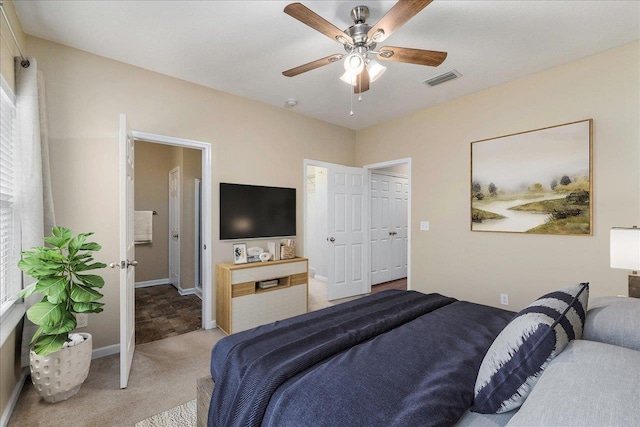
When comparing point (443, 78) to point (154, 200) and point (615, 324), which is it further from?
point (154, 200)

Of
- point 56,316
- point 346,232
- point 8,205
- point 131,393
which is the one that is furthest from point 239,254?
point 8,205

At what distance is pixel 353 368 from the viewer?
1.16 metres

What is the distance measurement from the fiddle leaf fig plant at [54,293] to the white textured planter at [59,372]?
90 mm

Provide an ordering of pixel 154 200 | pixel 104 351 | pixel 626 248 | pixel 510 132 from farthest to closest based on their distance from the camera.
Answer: pixel 154 200, pixel 510 132, pixel 104 351, pixel 626 248

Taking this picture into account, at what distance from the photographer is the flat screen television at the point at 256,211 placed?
3.43 meters

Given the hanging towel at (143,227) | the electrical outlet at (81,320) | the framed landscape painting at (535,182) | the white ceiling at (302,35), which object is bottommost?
the electrical outlet at (81,320)

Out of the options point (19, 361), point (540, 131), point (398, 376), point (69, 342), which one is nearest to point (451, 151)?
point (540, 131)

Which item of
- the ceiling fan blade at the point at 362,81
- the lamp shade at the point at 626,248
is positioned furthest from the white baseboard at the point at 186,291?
the lamp shade at the point at 626,248

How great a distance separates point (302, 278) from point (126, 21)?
3026mm

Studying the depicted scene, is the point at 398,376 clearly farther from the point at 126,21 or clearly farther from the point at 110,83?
the point at 110,83

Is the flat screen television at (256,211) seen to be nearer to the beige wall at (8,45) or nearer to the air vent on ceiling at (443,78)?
the beige wall at (8,45)

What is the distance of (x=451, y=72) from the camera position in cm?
290

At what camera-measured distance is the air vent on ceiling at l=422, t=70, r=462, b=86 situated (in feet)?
9.57

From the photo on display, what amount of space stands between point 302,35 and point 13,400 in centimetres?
331
